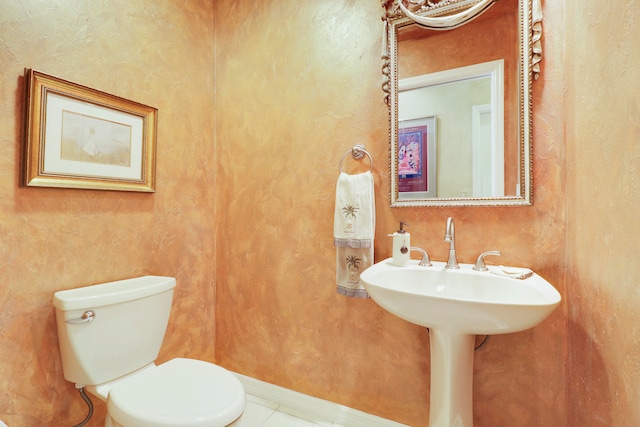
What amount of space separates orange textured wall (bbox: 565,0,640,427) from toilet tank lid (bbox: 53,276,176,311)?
4.98 ft

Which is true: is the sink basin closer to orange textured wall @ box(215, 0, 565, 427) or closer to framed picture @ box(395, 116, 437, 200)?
orange textured wall @ box(215, 0, 565, 427)

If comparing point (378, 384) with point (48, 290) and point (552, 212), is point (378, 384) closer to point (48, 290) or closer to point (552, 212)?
point (552, 212)

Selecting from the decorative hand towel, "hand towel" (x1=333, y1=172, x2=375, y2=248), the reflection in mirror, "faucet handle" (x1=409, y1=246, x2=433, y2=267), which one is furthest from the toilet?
the reflection in mirror

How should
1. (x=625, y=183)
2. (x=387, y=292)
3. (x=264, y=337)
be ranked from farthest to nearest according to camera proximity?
(x=264, y=337)
(x=387, y=292)
(x=625, y=183)

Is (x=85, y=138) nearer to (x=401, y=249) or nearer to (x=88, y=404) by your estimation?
(x=88, y=404)

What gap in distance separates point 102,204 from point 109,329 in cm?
53

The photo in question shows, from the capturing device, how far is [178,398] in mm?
1048

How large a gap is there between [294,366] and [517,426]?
0.99 meters

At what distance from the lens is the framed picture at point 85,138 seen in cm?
117

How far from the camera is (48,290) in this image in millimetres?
1226

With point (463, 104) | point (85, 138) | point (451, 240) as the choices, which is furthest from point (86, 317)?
point (463, 104)

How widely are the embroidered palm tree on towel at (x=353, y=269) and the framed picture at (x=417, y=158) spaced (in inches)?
12.9

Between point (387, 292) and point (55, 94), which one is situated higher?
point (55, 94)

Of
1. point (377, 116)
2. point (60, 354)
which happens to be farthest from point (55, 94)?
point (377, 116)
